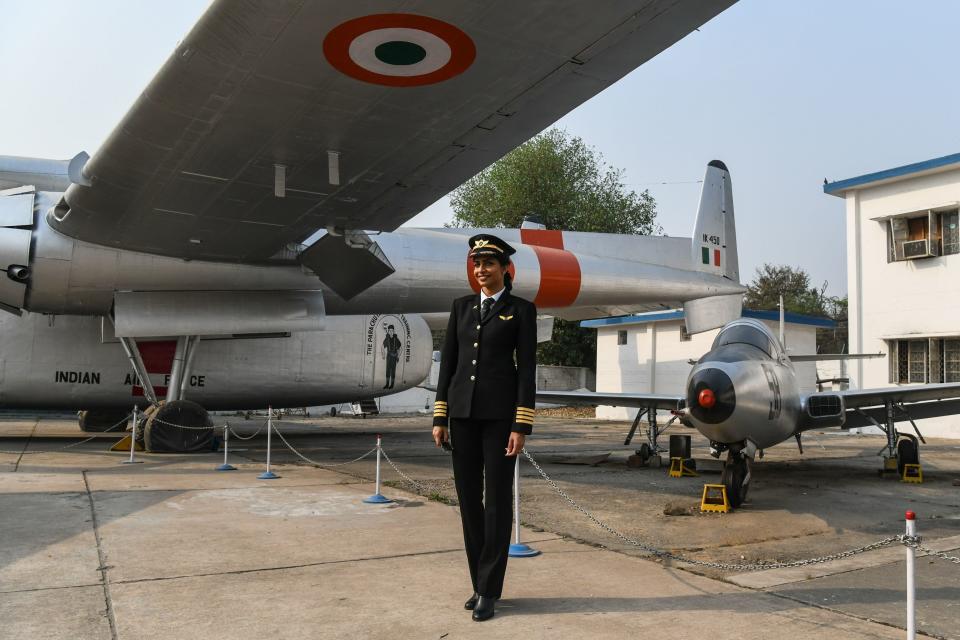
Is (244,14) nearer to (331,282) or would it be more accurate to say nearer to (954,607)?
(954,607)

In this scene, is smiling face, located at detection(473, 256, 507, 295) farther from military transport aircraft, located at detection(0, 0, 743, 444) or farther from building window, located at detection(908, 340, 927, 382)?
building window, located at detection(908, 340, 927, 382)

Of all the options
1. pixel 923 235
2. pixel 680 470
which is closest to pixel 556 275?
pixel 680 470

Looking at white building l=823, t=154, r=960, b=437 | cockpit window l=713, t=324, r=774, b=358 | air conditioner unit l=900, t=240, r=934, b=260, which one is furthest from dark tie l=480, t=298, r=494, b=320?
air conditioner unit l=900, t=240, r=934, b=260

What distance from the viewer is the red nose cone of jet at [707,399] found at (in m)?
6.77

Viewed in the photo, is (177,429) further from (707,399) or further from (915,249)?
(915,249)

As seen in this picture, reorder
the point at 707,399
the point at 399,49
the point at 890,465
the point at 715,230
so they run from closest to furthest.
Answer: the point at 399,49, the point at 707,399, the point at 890,465, the point at 715,230

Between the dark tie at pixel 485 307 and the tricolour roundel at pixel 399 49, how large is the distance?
225cm

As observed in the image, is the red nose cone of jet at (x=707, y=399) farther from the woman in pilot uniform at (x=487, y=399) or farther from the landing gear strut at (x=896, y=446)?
the landing gear strut at (x=896, y=446)

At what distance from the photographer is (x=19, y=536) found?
16.9 ft

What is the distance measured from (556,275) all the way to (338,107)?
664 cm

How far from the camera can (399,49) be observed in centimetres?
541

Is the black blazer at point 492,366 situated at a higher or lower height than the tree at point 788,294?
lower

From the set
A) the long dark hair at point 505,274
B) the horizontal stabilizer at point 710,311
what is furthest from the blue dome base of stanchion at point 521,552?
the horizontal stabilizer at point 710,311

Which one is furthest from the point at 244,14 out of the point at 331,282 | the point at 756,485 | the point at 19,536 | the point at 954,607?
the point at 756,485
